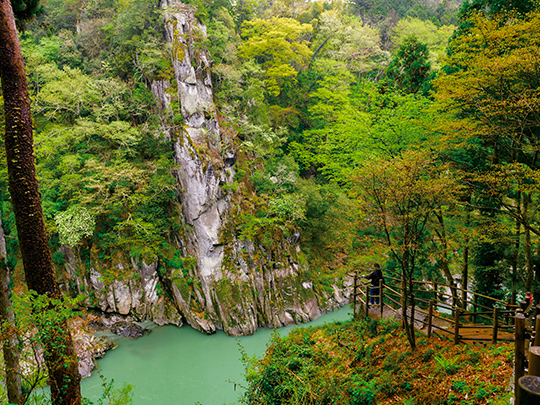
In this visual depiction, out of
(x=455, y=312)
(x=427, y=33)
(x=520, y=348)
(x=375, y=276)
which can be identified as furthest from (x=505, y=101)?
(x=427, y=33)

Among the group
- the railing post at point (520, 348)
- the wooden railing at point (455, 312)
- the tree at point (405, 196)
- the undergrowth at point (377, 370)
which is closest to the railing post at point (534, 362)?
the railing post at point (520, 348)

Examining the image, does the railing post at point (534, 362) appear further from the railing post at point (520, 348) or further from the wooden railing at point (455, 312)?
the wooden railing at point (455, 312)

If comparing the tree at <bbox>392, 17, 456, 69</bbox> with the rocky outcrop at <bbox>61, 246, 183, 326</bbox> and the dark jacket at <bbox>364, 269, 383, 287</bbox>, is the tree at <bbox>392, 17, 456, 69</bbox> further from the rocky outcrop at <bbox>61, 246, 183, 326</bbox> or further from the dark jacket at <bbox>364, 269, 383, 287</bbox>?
the rocky outcrop at <bbox>61, 246, 183, 326</bbox>

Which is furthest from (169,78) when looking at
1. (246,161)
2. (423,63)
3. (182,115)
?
(423,63)

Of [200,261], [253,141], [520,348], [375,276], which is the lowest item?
Answer: [200,261]

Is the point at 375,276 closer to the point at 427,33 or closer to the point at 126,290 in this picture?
the point at 126,290

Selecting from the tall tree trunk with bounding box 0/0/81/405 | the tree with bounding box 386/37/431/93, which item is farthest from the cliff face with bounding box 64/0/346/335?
the tree with bounding box 386/37/431/93
